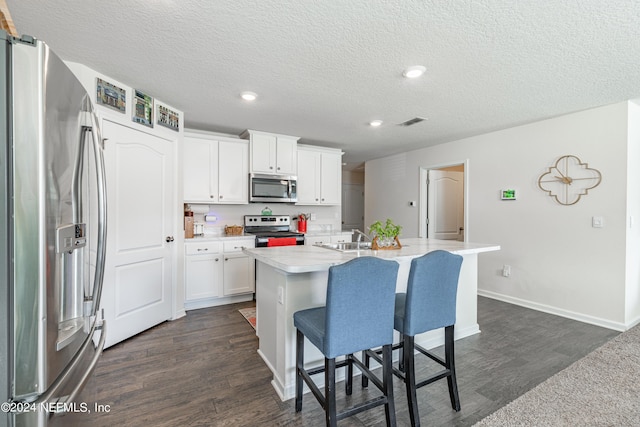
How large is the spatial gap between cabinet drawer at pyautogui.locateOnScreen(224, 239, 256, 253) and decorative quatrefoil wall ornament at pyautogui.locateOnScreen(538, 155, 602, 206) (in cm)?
377

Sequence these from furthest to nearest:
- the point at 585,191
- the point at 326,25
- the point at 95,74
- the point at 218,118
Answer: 1. the point at 218,118
2. the point at 585,191
3. the point at 95,74
4. the point at 326,25

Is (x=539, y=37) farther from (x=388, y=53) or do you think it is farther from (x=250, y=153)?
(x=250, y=153)

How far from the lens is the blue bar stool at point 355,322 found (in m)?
1.48

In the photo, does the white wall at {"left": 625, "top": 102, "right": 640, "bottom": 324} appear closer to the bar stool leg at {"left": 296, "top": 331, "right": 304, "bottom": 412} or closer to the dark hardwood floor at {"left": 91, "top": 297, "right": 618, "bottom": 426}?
the dark hardwood floor at {"left": 91, "top": 297, "right": 618, "bottom": 426}

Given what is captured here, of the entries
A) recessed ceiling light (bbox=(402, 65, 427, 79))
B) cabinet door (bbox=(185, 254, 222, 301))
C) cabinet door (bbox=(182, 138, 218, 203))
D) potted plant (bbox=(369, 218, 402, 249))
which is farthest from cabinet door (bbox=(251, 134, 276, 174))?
recessed ceiling light (bbox=(402, 65, 427, 79))

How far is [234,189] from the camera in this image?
4062mm

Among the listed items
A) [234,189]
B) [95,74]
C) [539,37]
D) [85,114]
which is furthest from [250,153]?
[539,37]

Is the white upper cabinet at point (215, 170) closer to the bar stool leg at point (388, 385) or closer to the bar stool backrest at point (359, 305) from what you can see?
the bar stool backrest at point (359, 305)

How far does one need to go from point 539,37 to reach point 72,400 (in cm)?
298

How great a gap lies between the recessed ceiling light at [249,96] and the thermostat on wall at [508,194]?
3434 millimetres

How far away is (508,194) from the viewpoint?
389 cm

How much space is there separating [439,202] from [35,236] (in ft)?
17.4

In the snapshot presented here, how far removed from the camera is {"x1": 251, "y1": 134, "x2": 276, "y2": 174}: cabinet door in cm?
410

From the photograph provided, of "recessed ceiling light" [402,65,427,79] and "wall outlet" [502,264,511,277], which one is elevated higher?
"recessed ceiling light" [402,65,427,79]
